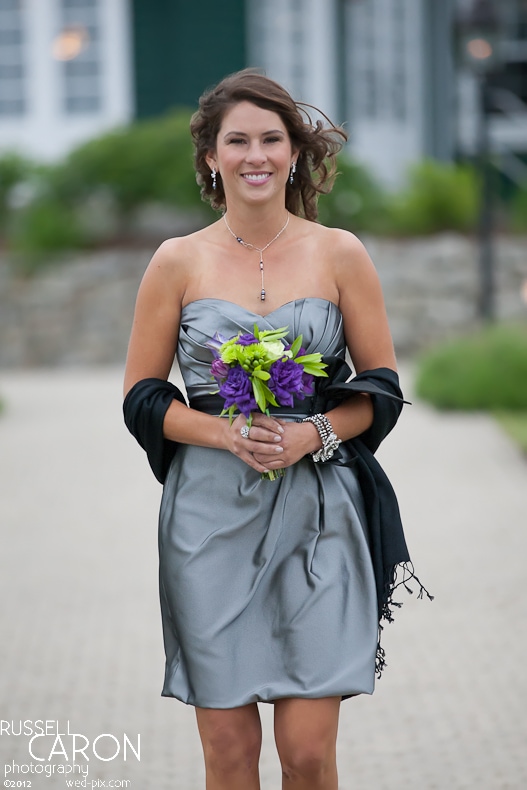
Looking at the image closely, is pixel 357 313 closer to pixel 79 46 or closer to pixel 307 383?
pixel 307 383

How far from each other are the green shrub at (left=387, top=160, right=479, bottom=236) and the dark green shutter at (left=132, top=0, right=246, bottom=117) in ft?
11.6

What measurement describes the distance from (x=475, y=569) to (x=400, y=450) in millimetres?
4033

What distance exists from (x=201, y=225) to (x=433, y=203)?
3.72m

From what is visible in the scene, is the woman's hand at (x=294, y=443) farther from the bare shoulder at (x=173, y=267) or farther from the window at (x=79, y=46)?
the window at (x=79, y=46)

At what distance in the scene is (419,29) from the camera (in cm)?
2302

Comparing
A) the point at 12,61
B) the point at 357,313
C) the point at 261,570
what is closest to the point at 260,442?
the point at 261,570

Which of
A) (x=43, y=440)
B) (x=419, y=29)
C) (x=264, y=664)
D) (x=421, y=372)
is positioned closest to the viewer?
(x=264, y=664)

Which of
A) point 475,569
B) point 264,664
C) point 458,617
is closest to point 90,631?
point 458,617

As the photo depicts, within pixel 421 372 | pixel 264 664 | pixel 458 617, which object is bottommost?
pixel 421 372

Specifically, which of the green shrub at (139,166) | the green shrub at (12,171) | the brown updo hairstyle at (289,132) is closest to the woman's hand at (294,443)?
the brown updo hairstyle at (289,132)

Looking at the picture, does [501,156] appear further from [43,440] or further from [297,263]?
[297,263]

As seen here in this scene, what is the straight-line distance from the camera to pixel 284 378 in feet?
9.73

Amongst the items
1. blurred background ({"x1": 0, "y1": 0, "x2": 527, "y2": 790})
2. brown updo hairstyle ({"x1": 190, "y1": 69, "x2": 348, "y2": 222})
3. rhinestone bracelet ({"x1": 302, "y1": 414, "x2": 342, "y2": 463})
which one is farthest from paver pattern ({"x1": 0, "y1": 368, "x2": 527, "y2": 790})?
brown updo hairstyle ({"x1": 190, "y1": 69, "x2": 348, "y2": 222})

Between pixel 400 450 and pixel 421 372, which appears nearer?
pixel 400 450
